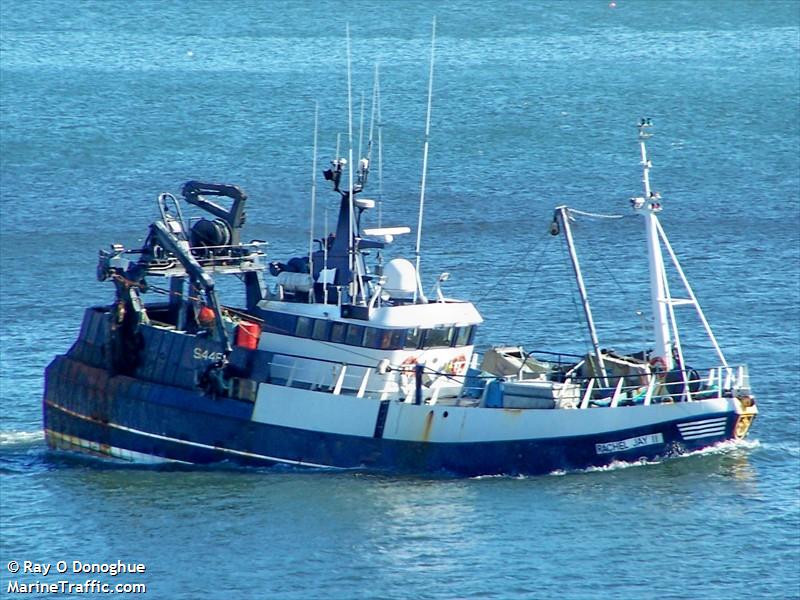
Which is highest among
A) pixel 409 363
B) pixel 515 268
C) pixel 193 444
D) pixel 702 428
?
pixel 515 268

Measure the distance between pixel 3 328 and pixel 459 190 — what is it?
26.9 meters

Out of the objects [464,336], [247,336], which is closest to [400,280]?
[464,336]

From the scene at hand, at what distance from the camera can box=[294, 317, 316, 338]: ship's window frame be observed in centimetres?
4878

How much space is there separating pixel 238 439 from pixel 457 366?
590 cm

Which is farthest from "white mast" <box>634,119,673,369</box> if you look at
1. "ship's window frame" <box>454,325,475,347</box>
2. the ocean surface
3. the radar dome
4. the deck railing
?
the radar dome

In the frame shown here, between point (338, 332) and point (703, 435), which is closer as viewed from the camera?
point (703, 435)

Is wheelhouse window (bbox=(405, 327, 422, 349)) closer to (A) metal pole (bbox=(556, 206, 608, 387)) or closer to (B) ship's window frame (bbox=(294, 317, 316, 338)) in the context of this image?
(B) ship's window frame (bbox=(294, 317, 316, 338))

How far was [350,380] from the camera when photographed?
4838 centimetres

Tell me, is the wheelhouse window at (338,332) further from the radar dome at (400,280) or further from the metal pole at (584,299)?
the metal pole at (584,299)

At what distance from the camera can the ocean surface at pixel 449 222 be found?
140ft

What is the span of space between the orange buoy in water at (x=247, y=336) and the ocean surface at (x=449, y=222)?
3.12 metres

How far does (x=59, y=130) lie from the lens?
95.2 metres

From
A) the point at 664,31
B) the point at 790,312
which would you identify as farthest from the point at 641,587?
the point at 664,31

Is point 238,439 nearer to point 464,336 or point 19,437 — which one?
point 464,336
